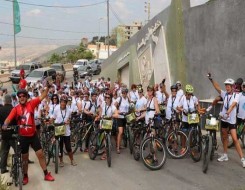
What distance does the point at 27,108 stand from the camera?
7.72 meters

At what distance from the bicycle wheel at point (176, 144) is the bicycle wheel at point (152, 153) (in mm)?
849

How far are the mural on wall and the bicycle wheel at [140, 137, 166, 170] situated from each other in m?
12.8

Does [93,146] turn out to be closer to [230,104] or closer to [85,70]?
[230,104]

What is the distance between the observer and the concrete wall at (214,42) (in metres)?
13.2

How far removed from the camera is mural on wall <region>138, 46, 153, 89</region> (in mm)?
21703

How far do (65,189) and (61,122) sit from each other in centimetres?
227

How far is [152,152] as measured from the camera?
873cm

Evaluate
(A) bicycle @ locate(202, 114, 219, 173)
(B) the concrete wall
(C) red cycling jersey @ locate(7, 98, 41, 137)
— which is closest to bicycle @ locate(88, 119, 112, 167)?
(C) red cycling jersey @ locate(7, 98, 41, 137)

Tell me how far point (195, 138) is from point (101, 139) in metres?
2.44

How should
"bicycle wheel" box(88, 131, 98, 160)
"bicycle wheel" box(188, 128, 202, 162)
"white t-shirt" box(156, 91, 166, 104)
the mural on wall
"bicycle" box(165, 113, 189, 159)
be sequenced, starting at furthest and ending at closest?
the mural on wall, "white t-shirt" box(156, 91, 166, 104), "bicycle wheel" box(88, 131, 98, 160), "bicycle" box(165, 113, 189, 159), "bicycle wheel" box(188, 128, 202, 162)

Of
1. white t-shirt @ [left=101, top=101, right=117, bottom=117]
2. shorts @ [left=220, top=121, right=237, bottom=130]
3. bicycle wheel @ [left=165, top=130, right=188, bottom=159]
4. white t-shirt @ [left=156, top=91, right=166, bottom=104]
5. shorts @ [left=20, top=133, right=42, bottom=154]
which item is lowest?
bicycle wheel @ [left=165, top=130, right=188, bottom=159]

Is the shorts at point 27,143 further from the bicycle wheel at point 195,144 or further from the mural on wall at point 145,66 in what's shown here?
the mural on wall at point 145,66

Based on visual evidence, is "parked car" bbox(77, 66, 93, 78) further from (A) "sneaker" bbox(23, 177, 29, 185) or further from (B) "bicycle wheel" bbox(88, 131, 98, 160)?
(A) "sneaker" bbox(23, 177, 29, 185)

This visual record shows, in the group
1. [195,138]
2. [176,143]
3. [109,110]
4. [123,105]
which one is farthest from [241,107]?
[109,110]
